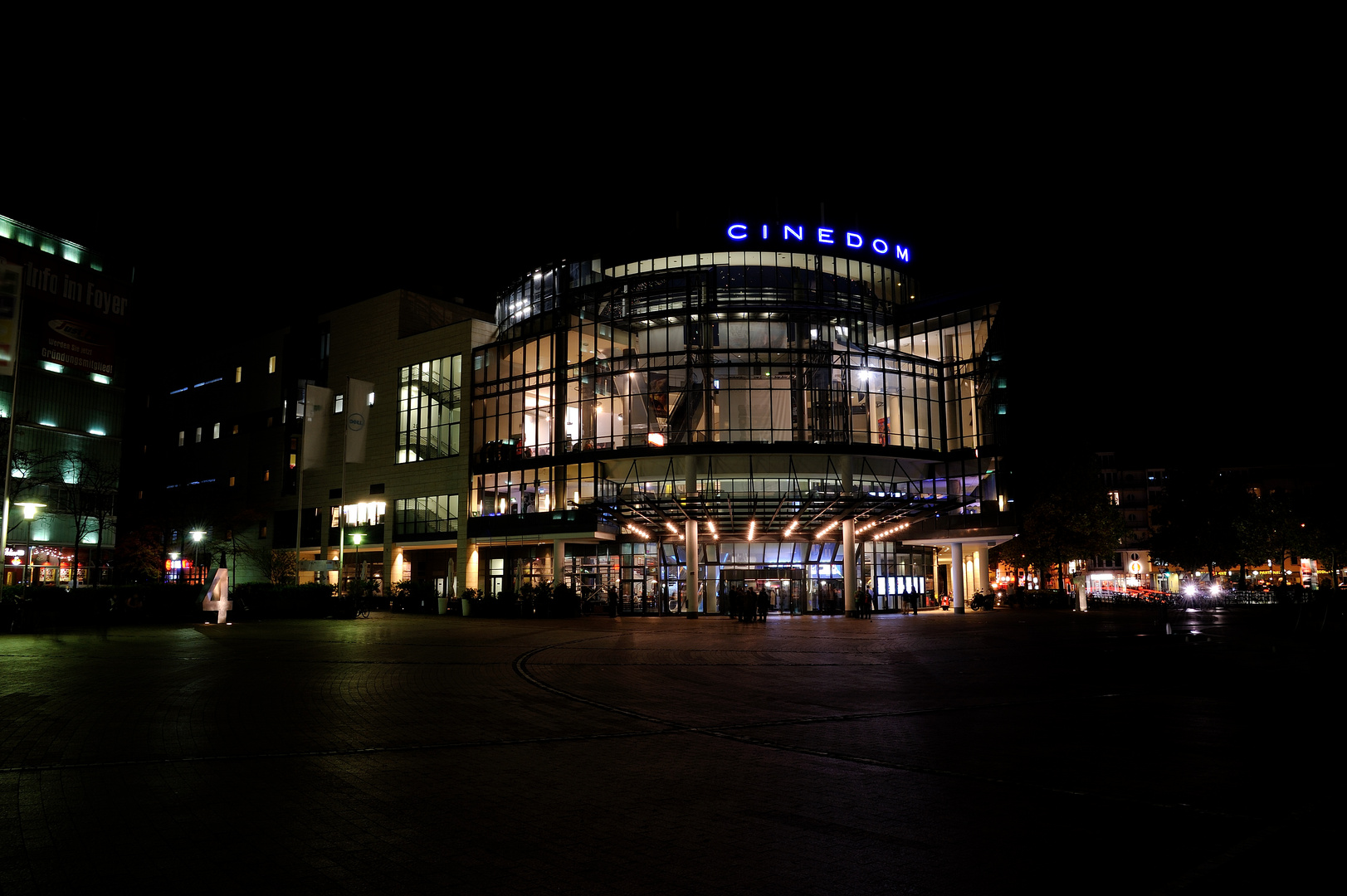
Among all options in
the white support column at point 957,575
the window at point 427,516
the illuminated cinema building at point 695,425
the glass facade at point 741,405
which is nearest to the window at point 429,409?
the illuminated cinema building at point 695,425

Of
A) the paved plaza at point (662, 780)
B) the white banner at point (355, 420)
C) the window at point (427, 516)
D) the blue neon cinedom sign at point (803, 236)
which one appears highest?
the blue neon cinedom sign at point (803, 236)

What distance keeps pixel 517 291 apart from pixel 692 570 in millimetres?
26714

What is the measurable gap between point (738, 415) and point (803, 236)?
1333cm

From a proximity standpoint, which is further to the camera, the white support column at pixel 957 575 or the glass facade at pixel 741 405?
the white support column at pixel 957 575

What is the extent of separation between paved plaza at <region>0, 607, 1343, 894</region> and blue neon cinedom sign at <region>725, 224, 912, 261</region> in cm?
4431

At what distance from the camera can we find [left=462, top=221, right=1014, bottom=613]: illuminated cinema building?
54.6 metres

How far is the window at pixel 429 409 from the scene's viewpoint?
2501 inches

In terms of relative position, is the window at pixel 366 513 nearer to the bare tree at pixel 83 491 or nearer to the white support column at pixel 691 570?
the bare tree at pixel 83 491

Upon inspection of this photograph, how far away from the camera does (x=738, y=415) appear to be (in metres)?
54.5

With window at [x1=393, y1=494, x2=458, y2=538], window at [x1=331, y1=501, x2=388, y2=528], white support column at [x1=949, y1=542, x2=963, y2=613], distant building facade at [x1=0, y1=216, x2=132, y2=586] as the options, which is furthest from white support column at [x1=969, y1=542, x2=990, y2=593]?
distant building facade at [x1=0, y1=216, x2=132, y2=586]

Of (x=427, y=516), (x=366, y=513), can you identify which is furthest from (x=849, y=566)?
(x=366, y=513)

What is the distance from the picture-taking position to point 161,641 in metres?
24.2

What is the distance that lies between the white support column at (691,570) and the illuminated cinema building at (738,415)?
155cm

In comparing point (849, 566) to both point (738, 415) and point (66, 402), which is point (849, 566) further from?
point (66, 402)
